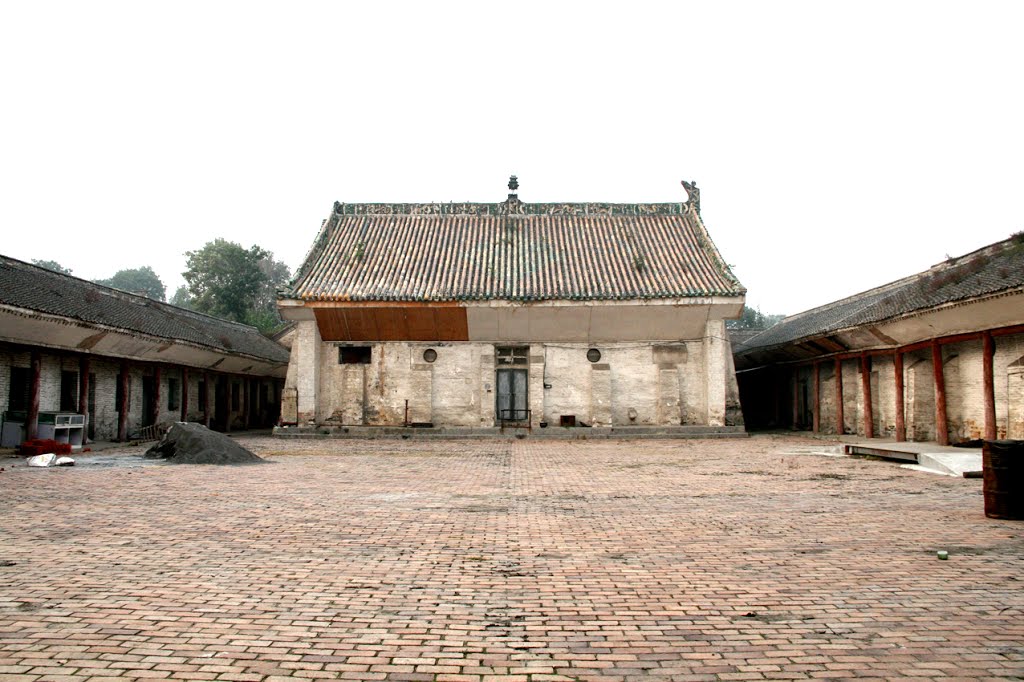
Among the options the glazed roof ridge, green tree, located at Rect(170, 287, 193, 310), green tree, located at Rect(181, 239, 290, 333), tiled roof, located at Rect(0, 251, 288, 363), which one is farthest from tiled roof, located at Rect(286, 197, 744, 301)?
green tree, located at Rect(170, 287, 193, 310)

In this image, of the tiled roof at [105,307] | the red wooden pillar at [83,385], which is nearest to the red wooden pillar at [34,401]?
the tiled roof at [105,307]

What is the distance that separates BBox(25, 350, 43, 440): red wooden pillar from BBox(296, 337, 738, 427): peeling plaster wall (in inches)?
326

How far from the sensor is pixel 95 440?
21391mm

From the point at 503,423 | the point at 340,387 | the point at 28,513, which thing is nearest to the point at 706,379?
the point at 503,423

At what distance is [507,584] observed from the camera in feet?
17.8

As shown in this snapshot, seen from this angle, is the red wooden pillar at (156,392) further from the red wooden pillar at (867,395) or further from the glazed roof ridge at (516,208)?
the red wooden pillar at (867,395)

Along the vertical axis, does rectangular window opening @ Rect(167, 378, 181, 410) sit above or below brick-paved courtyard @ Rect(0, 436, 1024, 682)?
above

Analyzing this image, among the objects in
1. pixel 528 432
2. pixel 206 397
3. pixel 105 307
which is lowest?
pixel 528 432

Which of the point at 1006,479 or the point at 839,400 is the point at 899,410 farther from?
the point at 1006,479

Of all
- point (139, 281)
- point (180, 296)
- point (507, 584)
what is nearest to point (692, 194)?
point (507, 584)

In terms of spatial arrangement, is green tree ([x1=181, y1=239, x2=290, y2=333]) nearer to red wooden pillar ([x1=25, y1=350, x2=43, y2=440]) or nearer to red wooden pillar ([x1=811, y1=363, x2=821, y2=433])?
red wooden pillar ([x1=25, y1=350, x2=43, y2=440])

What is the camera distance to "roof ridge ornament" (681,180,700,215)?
29.9 meters

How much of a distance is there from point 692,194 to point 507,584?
2675 centimetres

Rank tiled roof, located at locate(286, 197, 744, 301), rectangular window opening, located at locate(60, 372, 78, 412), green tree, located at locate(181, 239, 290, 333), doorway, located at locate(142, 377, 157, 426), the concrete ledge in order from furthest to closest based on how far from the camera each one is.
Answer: green tree, located at locate(181, 239, 290, 333) → tiled roof, located at locate(286, 197, 744, 301) → the concrete ledge → doorway, located at locate(142, 377, 157, 426) → rectangular window opening, located at locate(60, 372, 78, 412)
